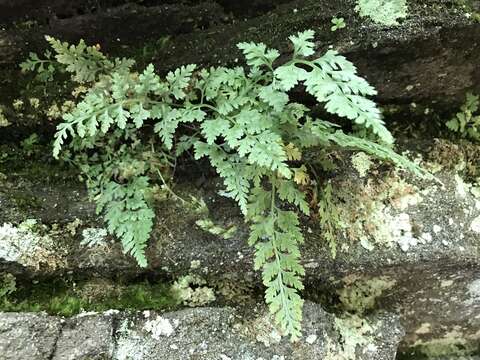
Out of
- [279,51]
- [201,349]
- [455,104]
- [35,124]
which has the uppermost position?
[279,51]

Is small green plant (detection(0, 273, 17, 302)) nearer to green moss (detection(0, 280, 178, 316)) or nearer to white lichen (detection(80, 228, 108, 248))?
green moss (detection(0, 280, 178, 316))

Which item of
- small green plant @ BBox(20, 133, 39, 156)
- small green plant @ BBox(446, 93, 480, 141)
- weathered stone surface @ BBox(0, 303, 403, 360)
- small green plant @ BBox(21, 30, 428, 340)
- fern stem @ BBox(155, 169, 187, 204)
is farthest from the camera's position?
small green plant @ BBox(446, 93, 480, 141)

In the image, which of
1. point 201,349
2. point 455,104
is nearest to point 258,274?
point 201,349

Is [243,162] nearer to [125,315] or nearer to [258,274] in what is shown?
[258,274]

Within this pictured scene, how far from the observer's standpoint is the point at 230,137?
3.25 m

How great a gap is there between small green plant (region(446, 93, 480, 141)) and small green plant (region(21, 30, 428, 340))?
0.78 metres

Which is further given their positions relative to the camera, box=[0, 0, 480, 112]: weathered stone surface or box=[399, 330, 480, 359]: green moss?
box=[399, 330, 480, 359]: green moss

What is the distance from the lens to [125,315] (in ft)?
11.9

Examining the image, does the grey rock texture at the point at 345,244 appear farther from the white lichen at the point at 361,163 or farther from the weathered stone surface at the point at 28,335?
A: the weathered stone surface at the point at 28,335

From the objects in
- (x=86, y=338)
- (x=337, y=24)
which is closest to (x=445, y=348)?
(x=337, y=24)

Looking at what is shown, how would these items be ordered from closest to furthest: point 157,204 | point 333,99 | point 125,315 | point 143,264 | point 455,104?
point 333,99
point 143,264
point 125,315
point 157,204
point 455,104

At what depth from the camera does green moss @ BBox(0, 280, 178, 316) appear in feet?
11.8

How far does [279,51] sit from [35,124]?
1.96 m

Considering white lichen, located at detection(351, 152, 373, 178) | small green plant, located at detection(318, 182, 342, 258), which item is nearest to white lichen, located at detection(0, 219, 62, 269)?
small green plant, located at detection(318, 182, 342, 258)
